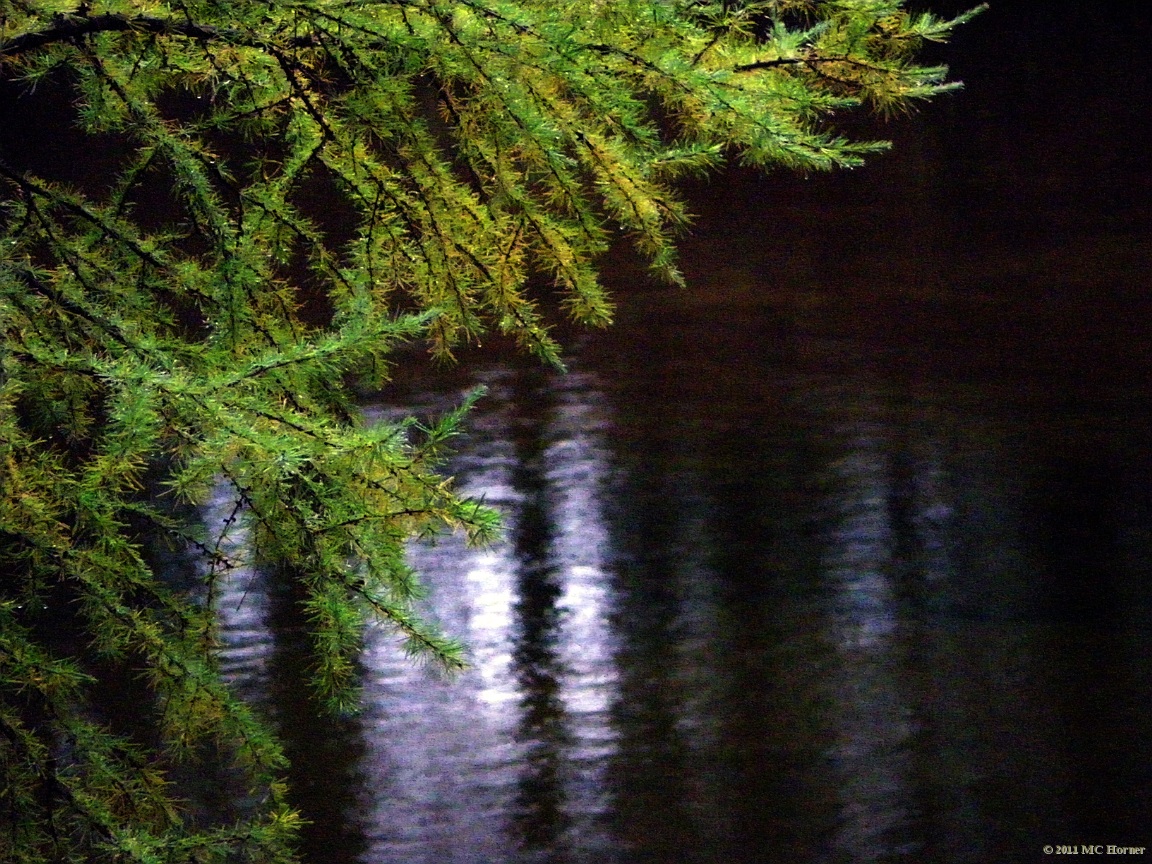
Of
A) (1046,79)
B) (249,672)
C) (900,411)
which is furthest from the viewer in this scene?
(1046,79)

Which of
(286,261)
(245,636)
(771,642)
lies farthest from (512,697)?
(286,261)

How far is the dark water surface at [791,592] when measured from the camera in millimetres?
3836

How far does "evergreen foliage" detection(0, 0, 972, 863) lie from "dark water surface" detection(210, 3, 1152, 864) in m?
1.76

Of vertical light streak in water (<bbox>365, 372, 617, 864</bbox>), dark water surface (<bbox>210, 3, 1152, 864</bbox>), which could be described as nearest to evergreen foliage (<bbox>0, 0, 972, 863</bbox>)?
vertical light streak in water (<bbox>365, 372, 617, 864</bbox>)

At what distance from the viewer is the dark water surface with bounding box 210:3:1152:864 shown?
384cm

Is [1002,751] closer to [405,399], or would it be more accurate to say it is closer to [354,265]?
[354,265]

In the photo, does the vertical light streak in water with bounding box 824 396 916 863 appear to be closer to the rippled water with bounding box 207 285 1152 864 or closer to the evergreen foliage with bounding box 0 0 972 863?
the rippled water with bounding box 207 285 1152 864

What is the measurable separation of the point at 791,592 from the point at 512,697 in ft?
3.66

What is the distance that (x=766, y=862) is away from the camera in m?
3.60

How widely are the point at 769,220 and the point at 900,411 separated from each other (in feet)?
12.4

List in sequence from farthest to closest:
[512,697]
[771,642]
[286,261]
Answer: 1. [771,642]
2. [512,697]
3. [286,261]

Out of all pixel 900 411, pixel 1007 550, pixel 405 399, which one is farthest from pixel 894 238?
pixel 1007 550

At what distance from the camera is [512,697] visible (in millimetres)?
4512

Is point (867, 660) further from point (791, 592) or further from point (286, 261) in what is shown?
point (286, 261)
